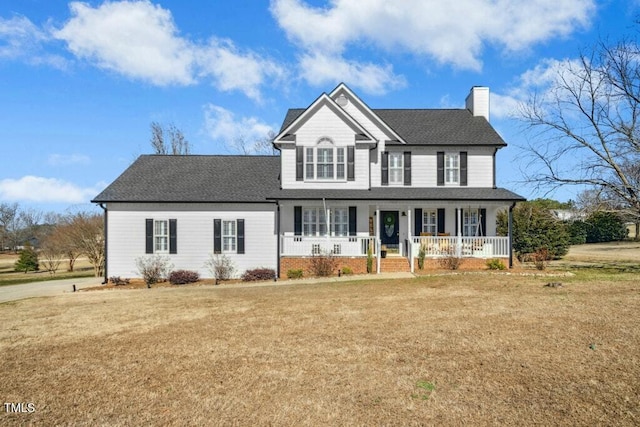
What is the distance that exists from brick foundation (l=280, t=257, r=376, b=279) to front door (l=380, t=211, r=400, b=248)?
2.69 m

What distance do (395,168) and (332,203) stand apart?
4484 millimetres

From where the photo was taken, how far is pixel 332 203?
21.2 meters

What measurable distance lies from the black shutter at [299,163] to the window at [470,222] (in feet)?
29.0

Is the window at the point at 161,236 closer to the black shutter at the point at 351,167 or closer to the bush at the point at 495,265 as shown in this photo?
the black shutter at the point at 351,167

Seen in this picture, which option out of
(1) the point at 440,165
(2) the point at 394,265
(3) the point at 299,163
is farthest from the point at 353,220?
(1) the point at 440,165

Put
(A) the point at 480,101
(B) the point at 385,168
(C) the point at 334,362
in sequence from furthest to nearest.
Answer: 1. (A) the point at 480,101
2. (B) the point at 385,168
3. (C) the point at 334,362

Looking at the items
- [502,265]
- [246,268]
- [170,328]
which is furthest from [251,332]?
[502,265]

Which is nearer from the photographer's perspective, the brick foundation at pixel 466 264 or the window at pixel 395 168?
the brick foundation at pixel 466 264

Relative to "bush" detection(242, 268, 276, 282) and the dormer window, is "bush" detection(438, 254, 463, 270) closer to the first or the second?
the dormer window

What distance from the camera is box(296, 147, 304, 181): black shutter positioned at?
21.9m

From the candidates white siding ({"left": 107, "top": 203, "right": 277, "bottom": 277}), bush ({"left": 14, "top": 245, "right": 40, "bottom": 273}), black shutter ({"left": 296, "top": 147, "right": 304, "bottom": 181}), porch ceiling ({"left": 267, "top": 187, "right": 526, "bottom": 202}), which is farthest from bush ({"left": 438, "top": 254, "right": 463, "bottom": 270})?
bush ({"left": 14, "top": 245, "right": 40, "bottom": 273})

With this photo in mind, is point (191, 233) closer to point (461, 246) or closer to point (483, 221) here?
point (461, 246)

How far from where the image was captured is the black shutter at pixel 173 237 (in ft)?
70.4

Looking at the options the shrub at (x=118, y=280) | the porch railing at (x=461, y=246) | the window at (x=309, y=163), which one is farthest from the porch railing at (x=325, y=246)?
the shrub at (x=118, y=280)
